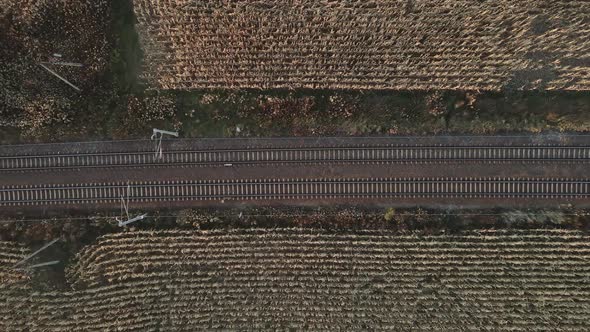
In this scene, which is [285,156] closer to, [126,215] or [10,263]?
[126,215]

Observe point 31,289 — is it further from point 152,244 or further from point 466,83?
point 466,83

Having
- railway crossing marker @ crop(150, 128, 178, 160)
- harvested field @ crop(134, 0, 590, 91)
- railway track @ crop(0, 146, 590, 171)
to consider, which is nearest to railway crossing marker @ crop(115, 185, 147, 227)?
railway track @ crop(0, 146, 590, 171)

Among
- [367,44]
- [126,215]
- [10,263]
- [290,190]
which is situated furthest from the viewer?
[290,190]

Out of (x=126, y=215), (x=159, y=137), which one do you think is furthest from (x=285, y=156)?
(x=126, y=215)

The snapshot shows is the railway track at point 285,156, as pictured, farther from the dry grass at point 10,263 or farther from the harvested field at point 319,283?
the dry grass at point 10,263

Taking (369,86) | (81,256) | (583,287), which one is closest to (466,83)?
(369,86)

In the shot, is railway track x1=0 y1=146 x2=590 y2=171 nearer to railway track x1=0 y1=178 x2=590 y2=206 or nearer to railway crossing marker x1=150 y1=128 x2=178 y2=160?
railway crossing marker x1=150 y1=128 x2=178 y2=160
